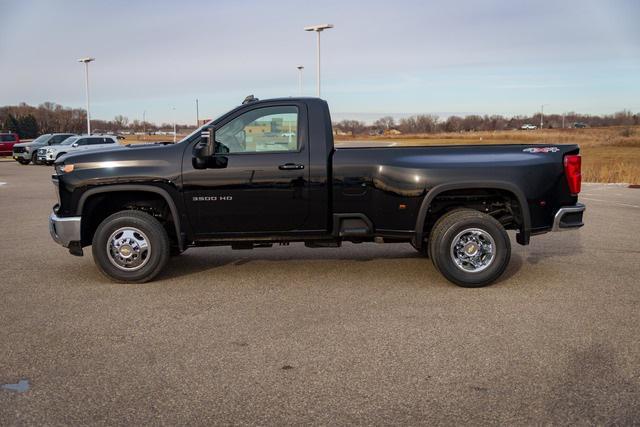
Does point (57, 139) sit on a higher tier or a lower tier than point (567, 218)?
higher

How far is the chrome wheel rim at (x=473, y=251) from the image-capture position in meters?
6.57

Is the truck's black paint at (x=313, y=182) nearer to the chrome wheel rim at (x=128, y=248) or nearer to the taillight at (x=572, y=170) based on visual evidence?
the taillight at (x=572, y=170)

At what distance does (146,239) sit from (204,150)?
1.22 metres

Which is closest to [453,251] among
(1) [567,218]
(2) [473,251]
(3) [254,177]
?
(2) [473,251]

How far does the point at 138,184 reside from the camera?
6.62 meters

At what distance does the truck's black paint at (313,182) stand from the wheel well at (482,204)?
0.50 ft

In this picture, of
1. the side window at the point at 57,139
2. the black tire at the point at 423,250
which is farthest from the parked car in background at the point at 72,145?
the black tire at the point at 423,250

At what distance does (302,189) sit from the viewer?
6.61 metres

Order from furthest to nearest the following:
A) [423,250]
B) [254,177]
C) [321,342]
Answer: [423,250] → [254,177] → [321,342]

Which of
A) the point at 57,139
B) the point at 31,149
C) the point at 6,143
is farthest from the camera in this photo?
the point at 6,143

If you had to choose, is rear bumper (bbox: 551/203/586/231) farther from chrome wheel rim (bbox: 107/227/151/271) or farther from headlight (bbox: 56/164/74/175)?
headlight (bbox: 56/164/74/175)

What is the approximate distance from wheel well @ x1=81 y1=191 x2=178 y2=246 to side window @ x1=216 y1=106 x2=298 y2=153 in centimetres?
102

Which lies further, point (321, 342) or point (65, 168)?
point (65, 168)

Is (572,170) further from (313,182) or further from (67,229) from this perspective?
(67,229)
